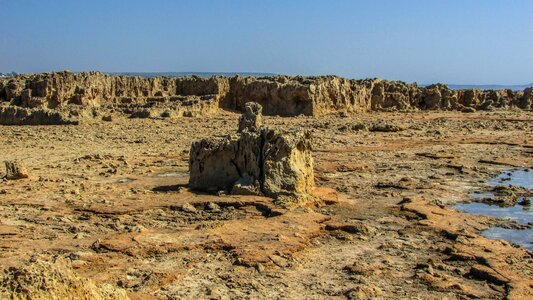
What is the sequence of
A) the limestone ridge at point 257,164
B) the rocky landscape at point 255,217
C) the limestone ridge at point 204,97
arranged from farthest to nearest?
1. the limestone ridge at point 204,97
2. the limestone ridge at point 257,164
3. the rocky landscape at point 255,217

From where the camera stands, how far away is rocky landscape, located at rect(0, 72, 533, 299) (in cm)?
544

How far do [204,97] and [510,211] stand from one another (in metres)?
20.2

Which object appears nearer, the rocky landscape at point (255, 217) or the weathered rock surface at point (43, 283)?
the weathered rock surface at point (43, 283)

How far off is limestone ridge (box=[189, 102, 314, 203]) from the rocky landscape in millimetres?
24

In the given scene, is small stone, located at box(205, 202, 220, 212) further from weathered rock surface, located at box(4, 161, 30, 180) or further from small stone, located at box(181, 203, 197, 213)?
weathered rock surface, located at box(4, 161, 30, 180)

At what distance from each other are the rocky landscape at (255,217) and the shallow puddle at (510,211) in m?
0.25

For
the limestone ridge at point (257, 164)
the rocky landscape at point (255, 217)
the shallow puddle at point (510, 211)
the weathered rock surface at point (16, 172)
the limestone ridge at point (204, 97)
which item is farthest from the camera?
the limestone ridge at point (204, 97)

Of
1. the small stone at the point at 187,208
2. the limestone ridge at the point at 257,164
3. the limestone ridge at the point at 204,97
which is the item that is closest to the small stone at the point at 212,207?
the small stone at the point at 187,208

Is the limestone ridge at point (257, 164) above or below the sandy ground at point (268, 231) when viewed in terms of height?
above

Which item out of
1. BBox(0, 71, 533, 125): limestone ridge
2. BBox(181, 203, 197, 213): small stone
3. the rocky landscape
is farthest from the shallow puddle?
BBox(0, 71, 533, 125): limestone ridge

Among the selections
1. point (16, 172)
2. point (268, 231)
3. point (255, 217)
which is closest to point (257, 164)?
point (255, 217)

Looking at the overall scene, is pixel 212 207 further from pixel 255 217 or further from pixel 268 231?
pixel 268 231

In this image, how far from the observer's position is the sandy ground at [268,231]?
5520 mm

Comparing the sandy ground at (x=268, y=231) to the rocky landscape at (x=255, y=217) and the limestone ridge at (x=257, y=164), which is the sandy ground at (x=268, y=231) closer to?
the rocky landscape at (x=255, y=217)
